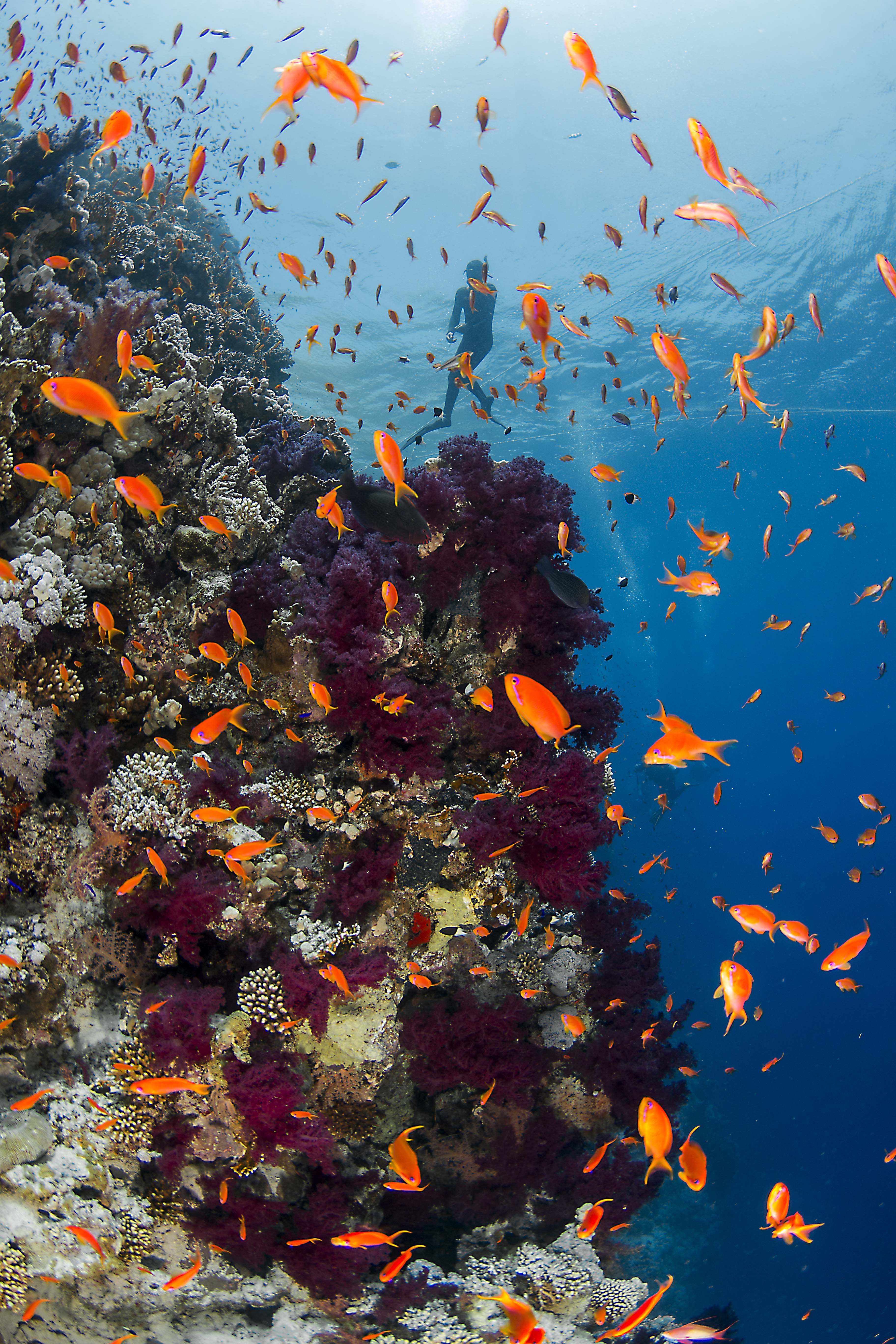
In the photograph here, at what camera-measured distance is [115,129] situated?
4.16 m

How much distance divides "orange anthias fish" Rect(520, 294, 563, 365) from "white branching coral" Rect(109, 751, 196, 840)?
437 cm

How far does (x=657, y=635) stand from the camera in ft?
268

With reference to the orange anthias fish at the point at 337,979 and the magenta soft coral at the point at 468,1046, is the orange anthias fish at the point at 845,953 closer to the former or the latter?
the magenta soft coral at the point at 468,1046

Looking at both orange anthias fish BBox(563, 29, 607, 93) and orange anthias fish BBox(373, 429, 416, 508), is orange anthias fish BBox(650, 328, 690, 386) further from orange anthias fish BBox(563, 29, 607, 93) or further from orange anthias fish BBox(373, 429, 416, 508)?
orange anthias fish BBox(373, 429, 416, 508)

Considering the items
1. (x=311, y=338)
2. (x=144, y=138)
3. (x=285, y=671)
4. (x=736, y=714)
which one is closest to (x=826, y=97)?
(x=144, y=138)

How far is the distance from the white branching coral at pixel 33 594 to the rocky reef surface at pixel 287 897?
0.03 meters

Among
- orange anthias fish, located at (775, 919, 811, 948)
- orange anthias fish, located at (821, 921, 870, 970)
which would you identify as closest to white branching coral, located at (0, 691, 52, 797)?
orange anthias fish, located at (775, 919, 811, 948)

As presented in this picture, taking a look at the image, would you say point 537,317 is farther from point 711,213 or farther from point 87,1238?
point 87,1238

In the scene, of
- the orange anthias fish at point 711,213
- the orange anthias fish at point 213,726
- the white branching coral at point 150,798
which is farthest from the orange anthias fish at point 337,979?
the orange anthias fish at point 711,213

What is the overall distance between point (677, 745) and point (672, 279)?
2950cm

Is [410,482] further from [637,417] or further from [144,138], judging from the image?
[637,417]

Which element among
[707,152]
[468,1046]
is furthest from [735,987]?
[707,152]

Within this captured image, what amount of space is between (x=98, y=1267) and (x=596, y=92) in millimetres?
31094

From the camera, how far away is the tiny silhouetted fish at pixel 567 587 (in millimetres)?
4711
